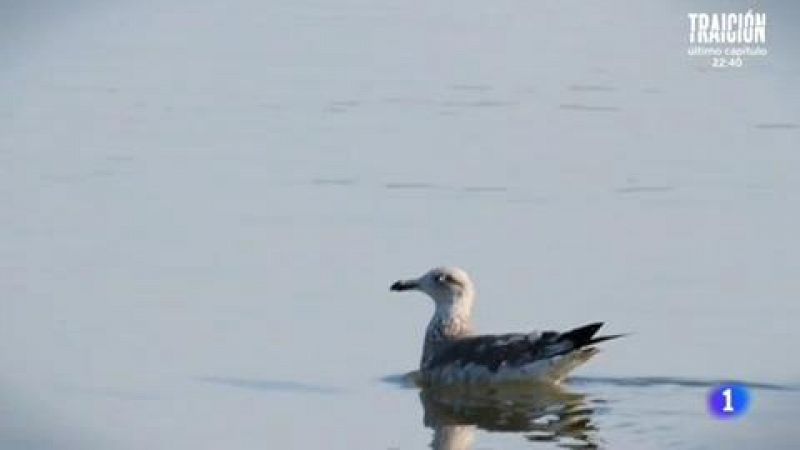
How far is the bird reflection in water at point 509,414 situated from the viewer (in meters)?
14.7

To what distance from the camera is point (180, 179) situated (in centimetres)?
1958

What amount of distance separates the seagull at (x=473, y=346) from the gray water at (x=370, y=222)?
16 cm

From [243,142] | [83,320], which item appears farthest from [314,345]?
[243,142]

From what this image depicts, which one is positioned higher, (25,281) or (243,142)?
(243,142)

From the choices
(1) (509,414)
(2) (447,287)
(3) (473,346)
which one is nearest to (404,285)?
(2) (447,287)

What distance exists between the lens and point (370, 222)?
18469mm

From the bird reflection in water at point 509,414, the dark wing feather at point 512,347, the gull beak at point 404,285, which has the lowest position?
the bird reflection in water at point 509,414

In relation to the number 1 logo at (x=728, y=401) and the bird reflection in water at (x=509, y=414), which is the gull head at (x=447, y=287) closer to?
the bird reflection in water at (x=509, y=414)

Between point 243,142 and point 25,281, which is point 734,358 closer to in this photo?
point 25,281

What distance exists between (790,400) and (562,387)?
1389 millimetres

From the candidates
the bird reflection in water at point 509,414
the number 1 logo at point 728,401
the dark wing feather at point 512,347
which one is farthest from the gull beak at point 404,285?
the number 1 logo at point 728,401

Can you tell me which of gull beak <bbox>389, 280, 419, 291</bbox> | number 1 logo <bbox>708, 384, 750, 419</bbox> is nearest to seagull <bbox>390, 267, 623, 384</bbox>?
gull beak <bbox>389, 280, 419, 291</bbox>

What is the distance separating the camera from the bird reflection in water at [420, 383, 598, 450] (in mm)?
14656

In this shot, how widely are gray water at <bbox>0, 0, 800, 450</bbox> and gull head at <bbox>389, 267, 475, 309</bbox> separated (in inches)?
10.2
